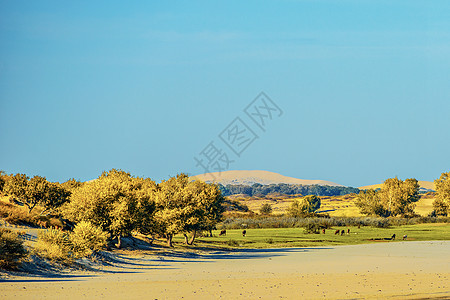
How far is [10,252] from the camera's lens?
990 inches

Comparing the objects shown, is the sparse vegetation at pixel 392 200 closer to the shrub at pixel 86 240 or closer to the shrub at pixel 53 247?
the shrub at pixel 86 240

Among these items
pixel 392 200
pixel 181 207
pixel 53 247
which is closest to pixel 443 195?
pixel 392 200

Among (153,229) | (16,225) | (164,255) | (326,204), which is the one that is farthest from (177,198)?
(326,204)

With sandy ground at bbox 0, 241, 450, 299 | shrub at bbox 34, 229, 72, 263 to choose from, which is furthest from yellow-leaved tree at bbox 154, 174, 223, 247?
shrub at bbox 34, 229, 72, 263

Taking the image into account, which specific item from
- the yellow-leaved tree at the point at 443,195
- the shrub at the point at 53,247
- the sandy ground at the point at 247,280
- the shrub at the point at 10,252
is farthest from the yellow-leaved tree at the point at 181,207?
the yellow-leaved tree at the point at 443,195

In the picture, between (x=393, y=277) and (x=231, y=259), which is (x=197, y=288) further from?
(x=231, y=259)

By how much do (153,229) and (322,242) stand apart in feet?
84.2

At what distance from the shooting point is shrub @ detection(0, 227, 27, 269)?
2477cm

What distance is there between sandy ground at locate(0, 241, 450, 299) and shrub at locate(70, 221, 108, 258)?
154cm

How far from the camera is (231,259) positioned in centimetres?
4184

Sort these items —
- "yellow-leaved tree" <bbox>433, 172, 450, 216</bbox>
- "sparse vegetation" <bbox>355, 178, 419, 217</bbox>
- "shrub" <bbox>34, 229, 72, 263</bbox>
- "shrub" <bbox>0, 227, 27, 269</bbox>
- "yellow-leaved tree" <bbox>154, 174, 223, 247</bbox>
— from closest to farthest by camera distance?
"shrub" <bbox>0, 227, 27, 269</bbox> → "shrub" <bbox>34, 229, 72, 263</bbox> → "yellow-leaved tree" <bbox>154, 174, 223, 247</bbox> → "yellow-leaved tree" <bbox>433, 172, 450, 216</bbox> → "sparse vegetation" <bbox>355, 178, 419, 217</bbox>

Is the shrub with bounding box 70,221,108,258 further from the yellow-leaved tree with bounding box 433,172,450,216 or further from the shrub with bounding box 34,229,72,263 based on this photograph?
the yellow-leaved tree with bounding box 433,172,450,216

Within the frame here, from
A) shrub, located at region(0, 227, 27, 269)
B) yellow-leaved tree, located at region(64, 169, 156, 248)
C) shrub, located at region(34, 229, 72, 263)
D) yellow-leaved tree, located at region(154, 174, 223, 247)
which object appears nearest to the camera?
shrub, located at region(0, 227, 27, 269)

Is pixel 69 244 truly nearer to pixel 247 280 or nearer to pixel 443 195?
pixel 247 280
